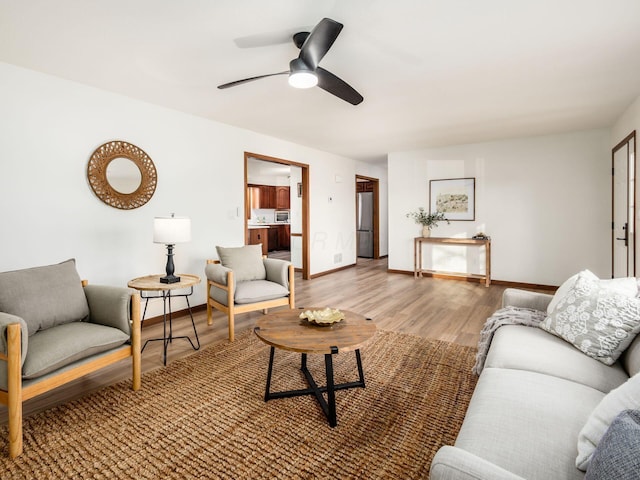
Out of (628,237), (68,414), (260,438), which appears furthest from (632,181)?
(68,414)

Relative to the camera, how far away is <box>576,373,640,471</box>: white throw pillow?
95cm

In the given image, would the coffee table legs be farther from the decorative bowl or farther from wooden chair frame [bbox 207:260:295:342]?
wooden chair frame [bbox 207:260:295:342]

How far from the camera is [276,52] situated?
8.59ft

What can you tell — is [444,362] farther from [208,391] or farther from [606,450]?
[606,450]

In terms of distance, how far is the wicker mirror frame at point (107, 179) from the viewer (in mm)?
3303

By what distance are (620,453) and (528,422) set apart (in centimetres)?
51

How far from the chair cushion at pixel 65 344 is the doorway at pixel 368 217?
726 centimetres

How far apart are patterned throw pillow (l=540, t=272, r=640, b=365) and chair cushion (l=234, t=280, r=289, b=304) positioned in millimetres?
2339

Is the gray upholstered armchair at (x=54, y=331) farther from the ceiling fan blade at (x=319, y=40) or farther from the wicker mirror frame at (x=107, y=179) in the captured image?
the ceiling fan blade at (x=319, y=40)

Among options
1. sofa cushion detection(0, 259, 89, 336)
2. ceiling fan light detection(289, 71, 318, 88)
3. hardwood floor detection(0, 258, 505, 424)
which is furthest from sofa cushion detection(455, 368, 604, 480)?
sofa cushion detection(0, 259, 89, 336)

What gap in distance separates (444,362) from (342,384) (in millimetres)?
922

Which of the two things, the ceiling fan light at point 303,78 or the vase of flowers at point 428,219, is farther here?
the vase of flowers at point 428,219

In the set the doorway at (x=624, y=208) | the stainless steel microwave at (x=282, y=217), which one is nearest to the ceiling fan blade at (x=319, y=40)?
the doorway at (x=624, y=208)

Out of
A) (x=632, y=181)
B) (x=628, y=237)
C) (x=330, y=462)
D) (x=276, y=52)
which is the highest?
(x=276, y=52)
